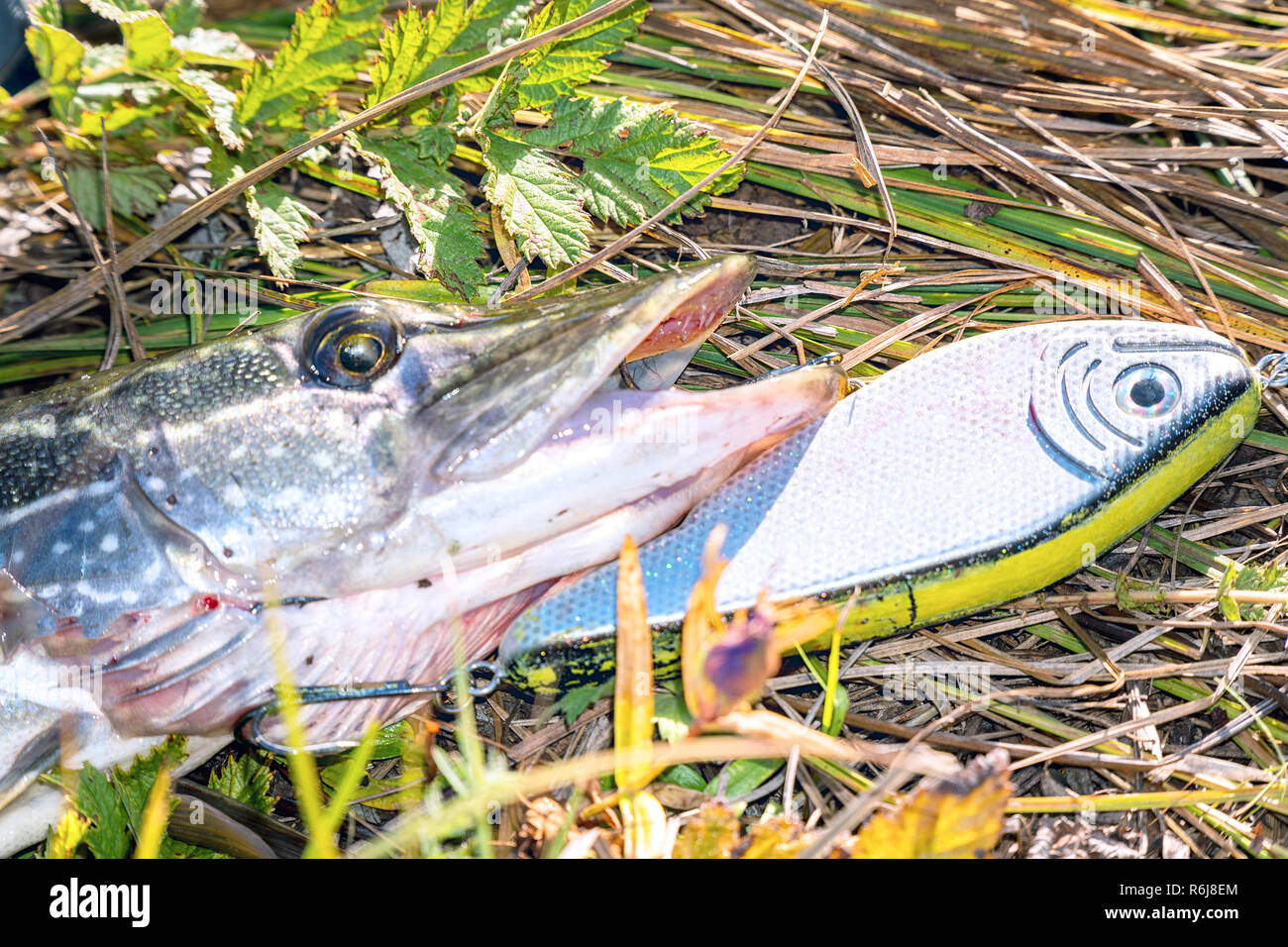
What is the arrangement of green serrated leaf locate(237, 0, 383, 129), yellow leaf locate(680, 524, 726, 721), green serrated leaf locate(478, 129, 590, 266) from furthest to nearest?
green serrated leaf locate(237, 0, 383, 129), green serrated leaf locate(478, 129, 590, 266), yellow leaf locate(680, 524, 726, 721)

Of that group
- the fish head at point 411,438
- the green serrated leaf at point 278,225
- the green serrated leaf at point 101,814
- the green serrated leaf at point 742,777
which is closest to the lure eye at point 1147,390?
the fish head at point 411,438

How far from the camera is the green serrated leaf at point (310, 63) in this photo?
281cm

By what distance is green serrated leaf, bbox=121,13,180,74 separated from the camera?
2.92 m

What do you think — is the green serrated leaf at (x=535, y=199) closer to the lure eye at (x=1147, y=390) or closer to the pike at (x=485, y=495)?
the pike at (x=485, y=495)

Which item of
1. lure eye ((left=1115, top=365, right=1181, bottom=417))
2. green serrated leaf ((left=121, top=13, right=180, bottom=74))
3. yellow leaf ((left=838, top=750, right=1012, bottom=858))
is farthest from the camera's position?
green serrated leaf ((left=121, top=13, right=180, bottom=74))

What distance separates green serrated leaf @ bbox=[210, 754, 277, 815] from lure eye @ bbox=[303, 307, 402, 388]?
0.95m

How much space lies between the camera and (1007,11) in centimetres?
318

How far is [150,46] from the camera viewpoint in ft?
9.68

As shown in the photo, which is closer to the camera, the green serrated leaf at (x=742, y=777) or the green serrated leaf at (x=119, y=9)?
the green serrated leaf at (x=742, y=777)

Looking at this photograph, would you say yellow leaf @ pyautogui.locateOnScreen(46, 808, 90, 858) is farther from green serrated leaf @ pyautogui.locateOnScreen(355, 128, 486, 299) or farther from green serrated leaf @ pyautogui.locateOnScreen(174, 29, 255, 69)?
green serrated leaf @ pyautogui.locateOnScreen(174, 29, 255, 69)

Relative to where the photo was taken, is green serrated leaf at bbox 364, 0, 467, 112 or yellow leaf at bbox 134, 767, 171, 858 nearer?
yellow leaf at bbox 134, 767, 171, 858

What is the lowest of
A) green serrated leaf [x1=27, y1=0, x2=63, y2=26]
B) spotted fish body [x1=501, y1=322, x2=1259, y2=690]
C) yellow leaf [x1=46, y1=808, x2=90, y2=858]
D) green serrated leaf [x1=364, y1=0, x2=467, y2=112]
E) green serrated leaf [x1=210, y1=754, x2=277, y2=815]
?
green serrated leaf [x1=210, y1=754, x2=277, y2=815]

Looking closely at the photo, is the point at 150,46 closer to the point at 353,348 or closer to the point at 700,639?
the point at 353,348

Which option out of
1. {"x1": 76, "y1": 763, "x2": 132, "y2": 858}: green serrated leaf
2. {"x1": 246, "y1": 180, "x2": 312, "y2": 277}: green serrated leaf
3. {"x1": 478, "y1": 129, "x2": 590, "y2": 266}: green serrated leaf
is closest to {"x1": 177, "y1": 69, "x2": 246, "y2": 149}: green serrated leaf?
{"x1": 246, "y1": 180, "x2": 312, "y2": 277}: green serrated leaf
